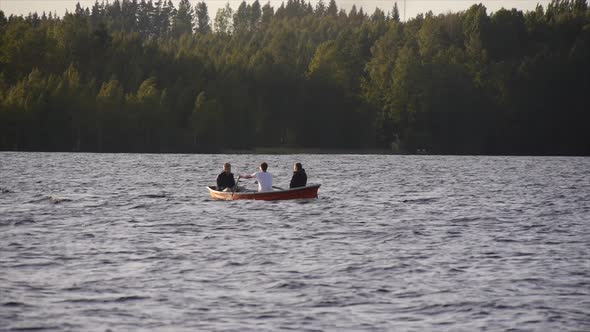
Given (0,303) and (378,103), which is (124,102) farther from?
(0,303)

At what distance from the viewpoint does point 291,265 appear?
2559 cm

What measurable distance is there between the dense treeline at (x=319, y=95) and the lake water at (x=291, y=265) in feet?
380

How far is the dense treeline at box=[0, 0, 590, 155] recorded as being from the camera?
162m

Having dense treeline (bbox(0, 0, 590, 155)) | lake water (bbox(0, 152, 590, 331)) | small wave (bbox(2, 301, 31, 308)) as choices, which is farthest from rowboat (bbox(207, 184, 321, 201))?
dense treeline (bbox(0, 0, 590, 155))

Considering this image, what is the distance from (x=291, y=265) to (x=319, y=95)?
501 ft

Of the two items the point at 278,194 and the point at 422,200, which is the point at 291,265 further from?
the point at 422,200

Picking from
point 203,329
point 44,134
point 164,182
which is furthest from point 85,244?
point 44,134

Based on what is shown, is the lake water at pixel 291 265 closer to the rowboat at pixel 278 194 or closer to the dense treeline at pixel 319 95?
the rowboat at pixel 278 194

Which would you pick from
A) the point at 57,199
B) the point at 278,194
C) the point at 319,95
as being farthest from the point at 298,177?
the point at 319,95

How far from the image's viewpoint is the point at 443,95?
169875 mm

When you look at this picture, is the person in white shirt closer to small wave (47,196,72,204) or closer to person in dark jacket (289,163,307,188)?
person in dark jacket (289,163,307,188)

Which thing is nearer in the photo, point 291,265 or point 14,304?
point 14,304

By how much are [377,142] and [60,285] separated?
15071 cm

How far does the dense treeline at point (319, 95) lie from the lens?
Answer: 162m
